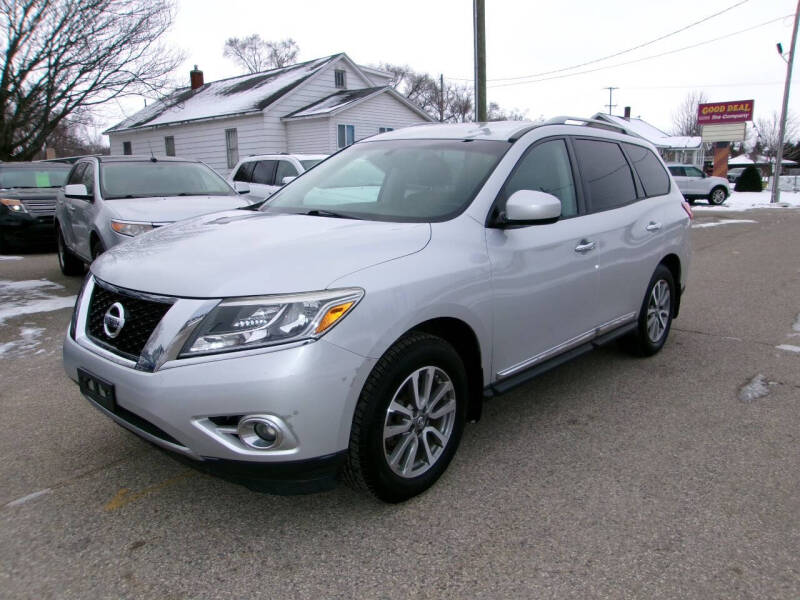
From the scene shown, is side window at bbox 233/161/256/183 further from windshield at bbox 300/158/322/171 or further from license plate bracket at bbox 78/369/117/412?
license plate bracket at bbox 78/369/117/412

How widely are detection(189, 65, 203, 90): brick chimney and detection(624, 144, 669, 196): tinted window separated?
30.0 metres

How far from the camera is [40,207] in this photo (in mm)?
10430

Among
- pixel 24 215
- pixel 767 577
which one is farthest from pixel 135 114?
pixel 767 577

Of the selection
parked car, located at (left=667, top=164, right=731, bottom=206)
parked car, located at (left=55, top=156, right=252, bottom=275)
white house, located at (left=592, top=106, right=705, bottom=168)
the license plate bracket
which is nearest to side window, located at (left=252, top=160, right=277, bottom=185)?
parked car, located at (left=55, top=156, right=252, bottom=275)

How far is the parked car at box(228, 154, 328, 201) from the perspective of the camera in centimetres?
1138

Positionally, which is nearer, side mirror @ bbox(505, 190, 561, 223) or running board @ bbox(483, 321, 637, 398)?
side mirror @ bbox(505, 190, 561, 223)

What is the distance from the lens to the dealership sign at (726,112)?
36406 millimetres

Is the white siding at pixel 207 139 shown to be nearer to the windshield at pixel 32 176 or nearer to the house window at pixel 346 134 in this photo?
the house window at pixel 346 134

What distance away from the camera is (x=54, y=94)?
23.6 metres

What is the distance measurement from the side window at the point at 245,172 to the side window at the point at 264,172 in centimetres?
17

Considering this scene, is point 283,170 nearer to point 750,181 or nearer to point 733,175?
point 750,181

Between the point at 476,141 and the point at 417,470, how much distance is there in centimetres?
191

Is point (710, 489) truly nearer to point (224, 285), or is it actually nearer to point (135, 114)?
point (224, 285)

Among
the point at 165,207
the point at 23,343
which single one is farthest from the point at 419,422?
the point at 165,207
